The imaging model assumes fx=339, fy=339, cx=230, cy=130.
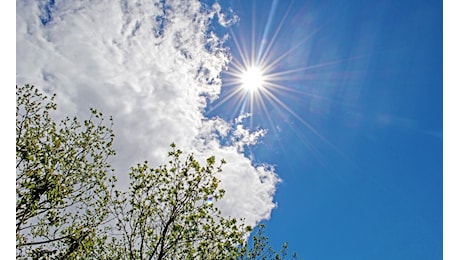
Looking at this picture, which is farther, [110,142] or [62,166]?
[110,142]

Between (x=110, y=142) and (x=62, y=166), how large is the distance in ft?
10.5

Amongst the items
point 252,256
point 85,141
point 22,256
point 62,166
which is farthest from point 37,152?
point 252,256

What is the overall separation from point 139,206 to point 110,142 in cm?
458

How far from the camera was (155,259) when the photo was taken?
19484 mm

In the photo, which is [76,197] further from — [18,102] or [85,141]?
[18,102]

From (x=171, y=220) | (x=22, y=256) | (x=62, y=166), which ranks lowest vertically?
(x=22, y=256)

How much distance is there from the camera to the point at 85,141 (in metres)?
20.9

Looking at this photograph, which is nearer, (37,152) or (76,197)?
(37,152)

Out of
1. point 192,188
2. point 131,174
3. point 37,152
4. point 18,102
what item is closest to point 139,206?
point 131,174

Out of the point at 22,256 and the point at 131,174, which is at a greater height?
the point at 131,174
